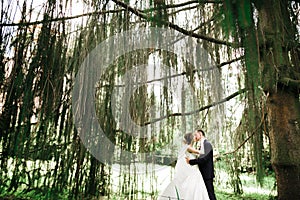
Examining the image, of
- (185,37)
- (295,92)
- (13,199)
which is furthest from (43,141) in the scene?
(295,92)

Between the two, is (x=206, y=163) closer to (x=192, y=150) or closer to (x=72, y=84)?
(x=192, y=150)

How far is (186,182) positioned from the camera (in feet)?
7.89

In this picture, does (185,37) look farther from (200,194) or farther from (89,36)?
(200,194)

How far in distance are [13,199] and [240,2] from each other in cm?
194

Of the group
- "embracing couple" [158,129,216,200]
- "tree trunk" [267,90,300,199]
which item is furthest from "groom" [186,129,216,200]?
"tree trunk" [267,90,300,199]

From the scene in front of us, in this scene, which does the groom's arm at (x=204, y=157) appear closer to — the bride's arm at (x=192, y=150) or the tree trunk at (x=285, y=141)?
the bride's arm at (x=192, y=150)

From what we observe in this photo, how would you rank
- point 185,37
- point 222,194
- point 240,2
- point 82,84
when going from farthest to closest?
point 222,194, point 185,37, point 82,84, point 240,2

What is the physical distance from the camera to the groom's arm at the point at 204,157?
2214mm

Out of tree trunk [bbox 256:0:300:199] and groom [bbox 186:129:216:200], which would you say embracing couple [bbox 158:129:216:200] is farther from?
tree trunk [bbox 256:0:300:199]

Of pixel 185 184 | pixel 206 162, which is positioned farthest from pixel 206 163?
pixel 185 184

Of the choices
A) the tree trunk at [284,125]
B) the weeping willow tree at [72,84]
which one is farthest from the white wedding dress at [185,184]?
the weeping willow tree at [72,84]

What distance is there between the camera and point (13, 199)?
1.92 metres

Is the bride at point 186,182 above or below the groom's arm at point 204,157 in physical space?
below

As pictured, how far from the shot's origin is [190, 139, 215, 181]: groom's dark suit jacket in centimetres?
222
